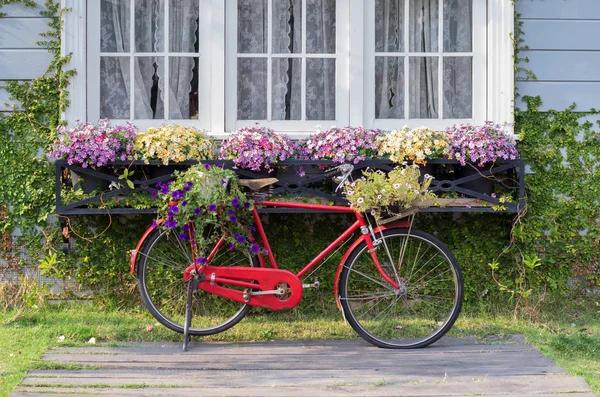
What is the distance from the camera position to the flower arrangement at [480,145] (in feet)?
15.5

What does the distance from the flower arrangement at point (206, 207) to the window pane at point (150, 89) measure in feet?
3.18

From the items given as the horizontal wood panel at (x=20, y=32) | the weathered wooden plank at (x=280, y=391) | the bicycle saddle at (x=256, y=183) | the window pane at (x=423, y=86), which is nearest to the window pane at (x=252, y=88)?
the bicycle saddle at (x=256, y=183)

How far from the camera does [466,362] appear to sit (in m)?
4.14

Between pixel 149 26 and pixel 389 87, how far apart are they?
1825mm

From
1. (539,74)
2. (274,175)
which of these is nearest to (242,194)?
(274,175)

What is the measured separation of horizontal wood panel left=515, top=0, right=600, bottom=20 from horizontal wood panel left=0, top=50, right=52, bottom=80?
3443mm

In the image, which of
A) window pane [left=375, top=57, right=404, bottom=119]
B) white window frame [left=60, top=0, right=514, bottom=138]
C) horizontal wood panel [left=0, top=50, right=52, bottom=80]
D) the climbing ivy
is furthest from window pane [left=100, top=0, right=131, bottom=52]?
window pane [left=375, top=57, right=404, bottom=119]

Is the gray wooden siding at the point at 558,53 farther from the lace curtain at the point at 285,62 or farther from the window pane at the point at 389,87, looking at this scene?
the lace curtain at the point at 285,62

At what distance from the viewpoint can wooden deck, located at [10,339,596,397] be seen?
12.0 feet

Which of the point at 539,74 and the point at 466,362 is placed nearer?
the point at 466,362

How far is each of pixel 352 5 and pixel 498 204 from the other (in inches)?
68.7

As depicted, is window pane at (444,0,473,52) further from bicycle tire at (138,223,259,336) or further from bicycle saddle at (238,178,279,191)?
bicycle tire at (138,223,259,336)

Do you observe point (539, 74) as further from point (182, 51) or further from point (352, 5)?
point (182, 51)

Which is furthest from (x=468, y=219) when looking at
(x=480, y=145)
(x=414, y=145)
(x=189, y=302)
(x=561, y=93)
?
(x=189, y=302)
